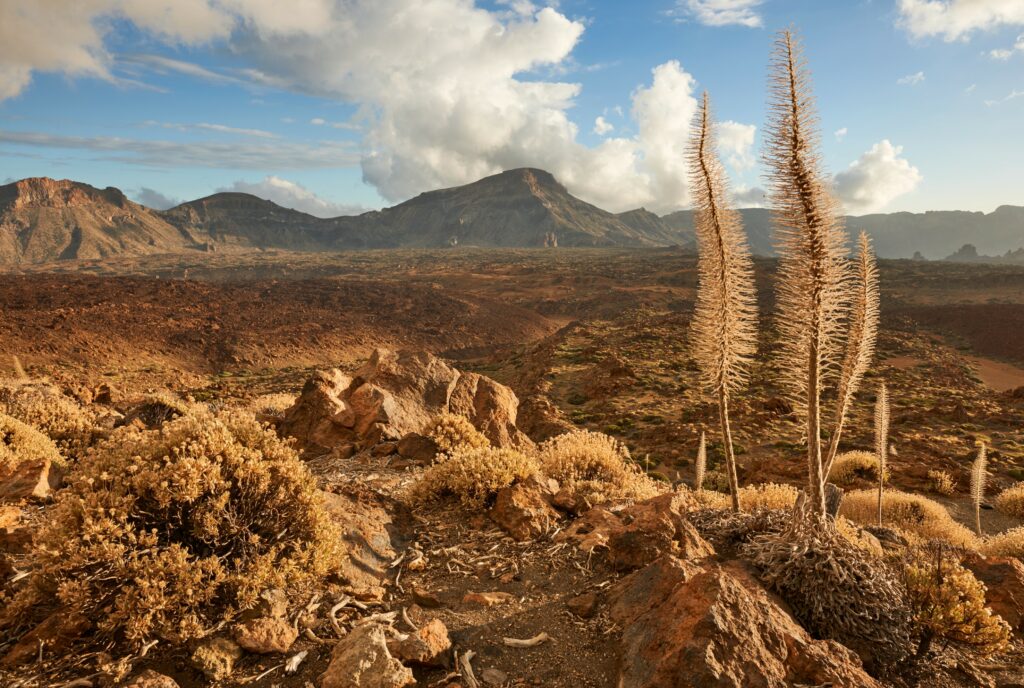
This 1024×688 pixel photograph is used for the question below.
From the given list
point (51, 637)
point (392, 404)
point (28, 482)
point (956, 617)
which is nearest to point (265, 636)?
point (51, 637)

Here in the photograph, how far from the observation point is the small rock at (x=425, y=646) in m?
3.10

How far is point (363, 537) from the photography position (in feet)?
16.1

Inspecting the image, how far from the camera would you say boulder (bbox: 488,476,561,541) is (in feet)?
17.1

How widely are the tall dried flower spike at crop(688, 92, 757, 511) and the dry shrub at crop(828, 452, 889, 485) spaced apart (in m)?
11.3

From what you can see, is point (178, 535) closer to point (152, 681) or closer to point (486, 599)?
point (152, 681)

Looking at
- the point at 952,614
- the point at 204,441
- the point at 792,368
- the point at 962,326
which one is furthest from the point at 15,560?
the point at 962,326

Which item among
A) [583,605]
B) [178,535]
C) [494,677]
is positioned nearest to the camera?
[494,677]

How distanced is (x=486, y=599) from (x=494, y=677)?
86 centimetres

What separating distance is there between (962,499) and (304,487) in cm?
1449

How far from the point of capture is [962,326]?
42.7 metres

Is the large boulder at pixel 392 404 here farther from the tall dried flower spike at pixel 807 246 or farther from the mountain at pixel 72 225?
the mountain at pixel 72 225

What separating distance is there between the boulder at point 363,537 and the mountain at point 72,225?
593 feet

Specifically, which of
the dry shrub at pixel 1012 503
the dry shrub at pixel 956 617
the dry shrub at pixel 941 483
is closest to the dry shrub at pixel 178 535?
the dry shrub at pixel 956 617

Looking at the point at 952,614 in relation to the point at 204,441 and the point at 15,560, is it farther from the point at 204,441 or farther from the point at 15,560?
the point at 15,560
